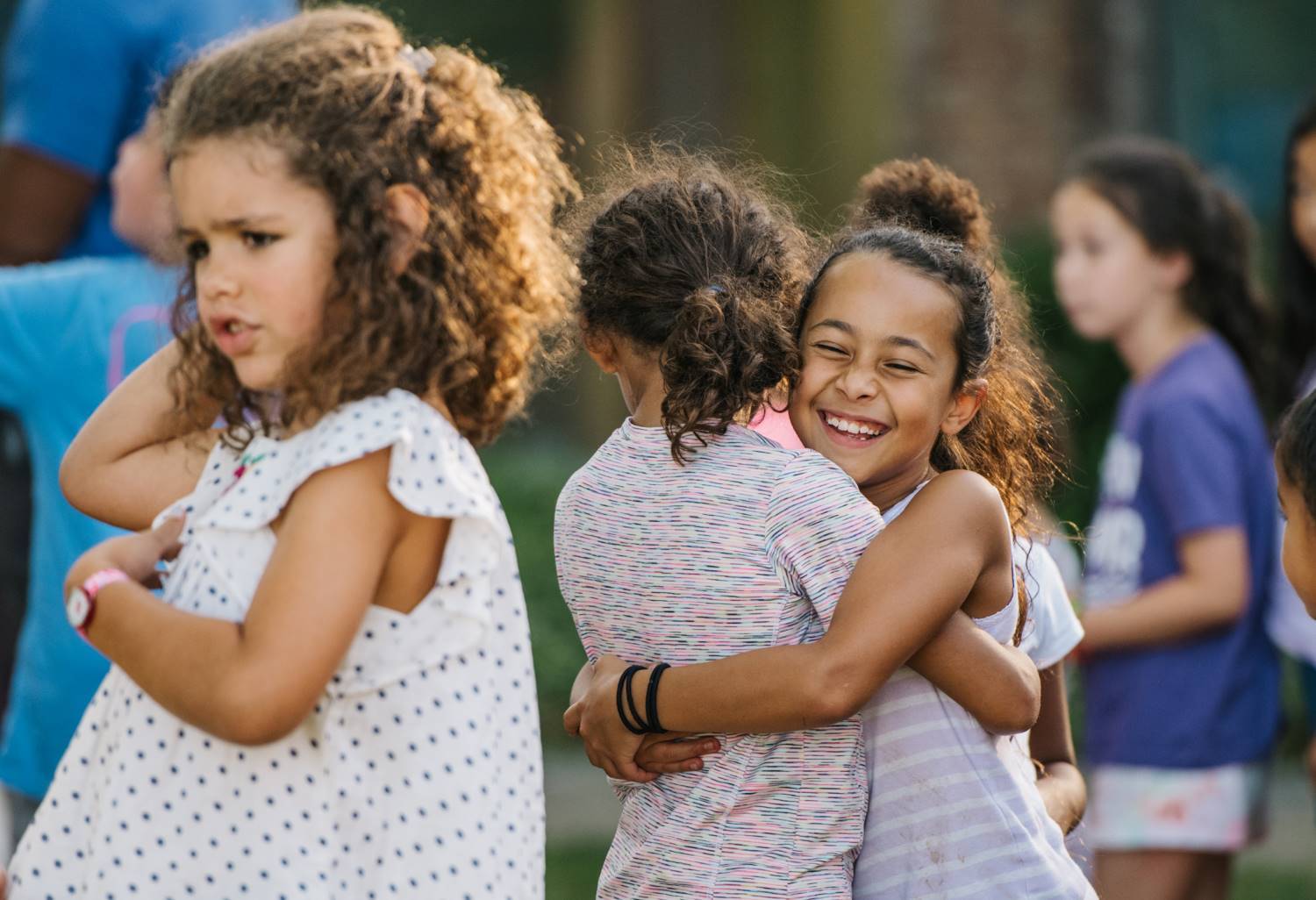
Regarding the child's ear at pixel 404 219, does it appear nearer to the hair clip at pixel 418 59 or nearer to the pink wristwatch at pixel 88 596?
the hair clip at pixel 418 59

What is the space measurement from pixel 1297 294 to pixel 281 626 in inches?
139

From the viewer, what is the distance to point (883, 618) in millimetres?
2219

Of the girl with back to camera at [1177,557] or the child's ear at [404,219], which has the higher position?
the child's ear at [404,219]

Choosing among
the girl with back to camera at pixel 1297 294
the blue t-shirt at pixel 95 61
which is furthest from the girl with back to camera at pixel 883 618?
the girl with back to camera at pixel 1297 294

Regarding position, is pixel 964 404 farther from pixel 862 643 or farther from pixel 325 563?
pixel 325 563

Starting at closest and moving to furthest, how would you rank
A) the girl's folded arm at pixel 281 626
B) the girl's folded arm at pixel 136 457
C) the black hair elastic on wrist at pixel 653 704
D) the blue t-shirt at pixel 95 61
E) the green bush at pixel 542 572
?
the girl's folded arm at pixel 281 626, the black hair elastic on wrist at pixel 653 704, the girl's folded arm at pixel 136 457, the blue t-shirt at pixel 95 61, the green bush at pixel 542 572

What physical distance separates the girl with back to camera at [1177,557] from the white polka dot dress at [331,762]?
7.66 ft

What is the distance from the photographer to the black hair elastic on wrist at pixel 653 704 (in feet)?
7.65

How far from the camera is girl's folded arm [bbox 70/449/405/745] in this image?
77.2 inches

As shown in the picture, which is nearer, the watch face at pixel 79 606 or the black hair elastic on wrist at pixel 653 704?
the watch face at pixel 79 606

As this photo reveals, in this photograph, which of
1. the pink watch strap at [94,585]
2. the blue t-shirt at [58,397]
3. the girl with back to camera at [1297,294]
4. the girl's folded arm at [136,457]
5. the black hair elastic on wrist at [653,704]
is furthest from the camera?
the girl with back to camera at [1297,294]

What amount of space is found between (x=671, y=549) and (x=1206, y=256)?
8.60 ft

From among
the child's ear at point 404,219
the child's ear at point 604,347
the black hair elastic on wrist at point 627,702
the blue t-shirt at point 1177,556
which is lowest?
the blue t-shirt at point 1177,556

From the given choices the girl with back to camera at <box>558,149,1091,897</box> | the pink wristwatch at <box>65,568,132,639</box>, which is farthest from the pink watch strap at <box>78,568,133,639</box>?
the girl with back to camera at <box>558,149,1091,897</box>
